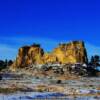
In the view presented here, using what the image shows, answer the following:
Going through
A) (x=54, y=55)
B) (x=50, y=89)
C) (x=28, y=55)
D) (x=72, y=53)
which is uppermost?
(x=28, y=55)

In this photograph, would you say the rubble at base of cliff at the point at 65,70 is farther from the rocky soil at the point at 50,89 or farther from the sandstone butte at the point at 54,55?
the rocky soil at the point at 50,89

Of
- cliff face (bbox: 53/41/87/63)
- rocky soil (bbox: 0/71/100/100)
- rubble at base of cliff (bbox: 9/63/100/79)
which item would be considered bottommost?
rocky soil (bbox: 0/71/100/100)

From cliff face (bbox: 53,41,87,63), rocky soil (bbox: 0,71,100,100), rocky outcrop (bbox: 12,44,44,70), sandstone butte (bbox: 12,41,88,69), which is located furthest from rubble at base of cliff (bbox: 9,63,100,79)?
rocky soil (bbox: 0,71,100,100)

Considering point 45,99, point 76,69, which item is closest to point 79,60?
point 76,69

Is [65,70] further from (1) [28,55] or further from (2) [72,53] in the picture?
(1) [28,55]

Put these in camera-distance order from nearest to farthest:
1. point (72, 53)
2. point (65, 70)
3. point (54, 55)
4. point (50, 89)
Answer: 1. point (50, 89)
2. point (65, 70)
3. point (72, 53)
4. point (54, 55)

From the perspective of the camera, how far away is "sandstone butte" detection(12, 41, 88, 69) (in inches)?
6570

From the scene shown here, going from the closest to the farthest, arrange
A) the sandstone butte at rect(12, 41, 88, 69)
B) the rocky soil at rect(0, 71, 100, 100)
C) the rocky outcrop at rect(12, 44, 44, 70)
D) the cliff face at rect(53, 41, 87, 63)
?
the rocky soil at rect(0, 71, 100, 100)
the cliff face at rect(53, 41, 87, 63)
the sandstone butte at rect(12, 41, 88, 69)
the rocky outcrop at rect(12, 44, 44, 70)

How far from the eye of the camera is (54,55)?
177m

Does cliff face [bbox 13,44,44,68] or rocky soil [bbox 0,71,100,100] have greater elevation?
cliff face [bbox 13,44,44,68]

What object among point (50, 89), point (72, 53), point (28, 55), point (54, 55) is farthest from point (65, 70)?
A: point (50, 89)

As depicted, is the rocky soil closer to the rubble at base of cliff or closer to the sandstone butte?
the rubble at base of cliff

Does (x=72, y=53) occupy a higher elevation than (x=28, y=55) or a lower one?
lower

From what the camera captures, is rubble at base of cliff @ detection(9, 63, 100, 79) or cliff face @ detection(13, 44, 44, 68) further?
cliff face @ detection(13, 44, 44, 68)
